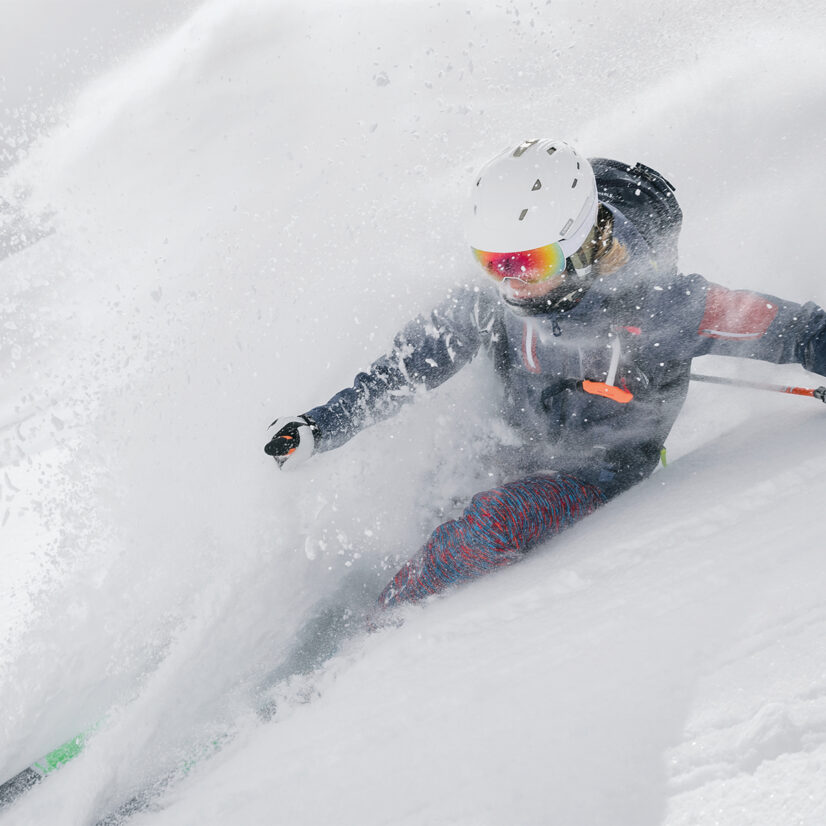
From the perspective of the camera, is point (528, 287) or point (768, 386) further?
point (768, 386)

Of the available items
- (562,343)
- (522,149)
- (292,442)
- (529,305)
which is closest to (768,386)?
(562,343)

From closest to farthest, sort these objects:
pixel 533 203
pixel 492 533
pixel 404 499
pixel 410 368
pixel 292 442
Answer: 1. pixel 533 203
2. pixel 492 533
3. pixel 292 442
4. pixel 410 368
5. pixel 404 499

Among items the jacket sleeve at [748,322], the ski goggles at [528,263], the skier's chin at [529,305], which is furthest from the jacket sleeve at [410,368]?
the jacket sleeve at [748,322]

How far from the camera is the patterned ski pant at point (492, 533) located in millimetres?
2330

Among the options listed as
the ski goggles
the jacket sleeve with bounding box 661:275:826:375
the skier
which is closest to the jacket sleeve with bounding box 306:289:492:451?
the skier

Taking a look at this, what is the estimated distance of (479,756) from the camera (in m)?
1.56

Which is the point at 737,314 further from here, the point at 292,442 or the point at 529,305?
the point at 292,442

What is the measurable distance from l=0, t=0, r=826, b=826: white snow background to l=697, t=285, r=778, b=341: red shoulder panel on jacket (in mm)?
437

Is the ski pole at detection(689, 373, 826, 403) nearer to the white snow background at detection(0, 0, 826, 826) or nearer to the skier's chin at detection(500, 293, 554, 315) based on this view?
the white snow background at detection(0, 0, 826, 826)

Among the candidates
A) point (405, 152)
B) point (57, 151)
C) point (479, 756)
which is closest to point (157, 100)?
point (57, 151)

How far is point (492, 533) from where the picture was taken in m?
2.31

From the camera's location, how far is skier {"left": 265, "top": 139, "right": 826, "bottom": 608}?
2.04m

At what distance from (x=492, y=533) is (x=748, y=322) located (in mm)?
1052

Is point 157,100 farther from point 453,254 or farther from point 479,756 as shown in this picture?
point 479,756
